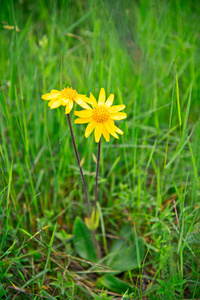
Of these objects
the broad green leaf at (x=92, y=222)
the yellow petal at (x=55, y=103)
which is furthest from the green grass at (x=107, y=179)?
the yellow petal at (x=55, y=103)

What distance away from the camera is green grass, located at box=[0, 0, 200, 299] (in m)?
1.44

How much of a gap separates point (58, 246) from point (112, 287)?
47 cm

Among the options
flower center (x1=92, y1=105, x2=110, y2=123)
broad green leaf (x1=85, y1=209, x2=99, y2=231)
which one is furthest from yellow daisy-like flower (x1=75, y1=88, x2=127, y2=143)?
broad green leaf (x1=85, y1=209, x2=99, y2=231)

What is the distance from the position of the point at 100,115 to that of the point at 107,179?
871 mm

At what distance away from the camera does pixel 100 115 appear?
4.42ft

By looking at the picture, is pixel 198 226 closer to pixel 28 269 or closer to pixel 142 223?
pixel 142 223

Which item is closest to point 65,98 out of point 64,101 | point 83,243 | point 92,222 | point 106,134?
point 64,101

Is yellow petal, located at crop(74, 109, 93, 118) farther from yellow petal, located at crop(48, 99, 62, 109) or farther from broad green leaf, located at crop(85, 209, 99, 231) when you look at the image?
broad green leaf, located at crop(85, 209, 99, 231)

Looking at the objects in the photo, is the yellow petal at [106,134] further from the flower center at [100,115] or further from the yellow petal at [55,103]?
the yellow petal at [55,103]

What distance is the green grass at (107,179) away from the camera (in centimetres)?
144

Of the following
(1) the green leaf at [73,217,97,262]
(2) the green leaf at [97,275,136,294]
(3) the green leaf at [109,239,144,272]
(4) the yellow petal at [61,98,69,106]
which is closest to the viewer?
(4) the yellow petal at [61,98,69,106]

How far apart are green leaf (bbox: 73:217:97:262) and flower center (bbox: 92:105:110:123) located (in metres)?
0.87

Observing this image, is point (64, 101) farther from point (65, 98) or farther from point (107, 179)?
point (107, 179)

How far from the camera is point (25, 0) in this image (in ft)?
12.1
